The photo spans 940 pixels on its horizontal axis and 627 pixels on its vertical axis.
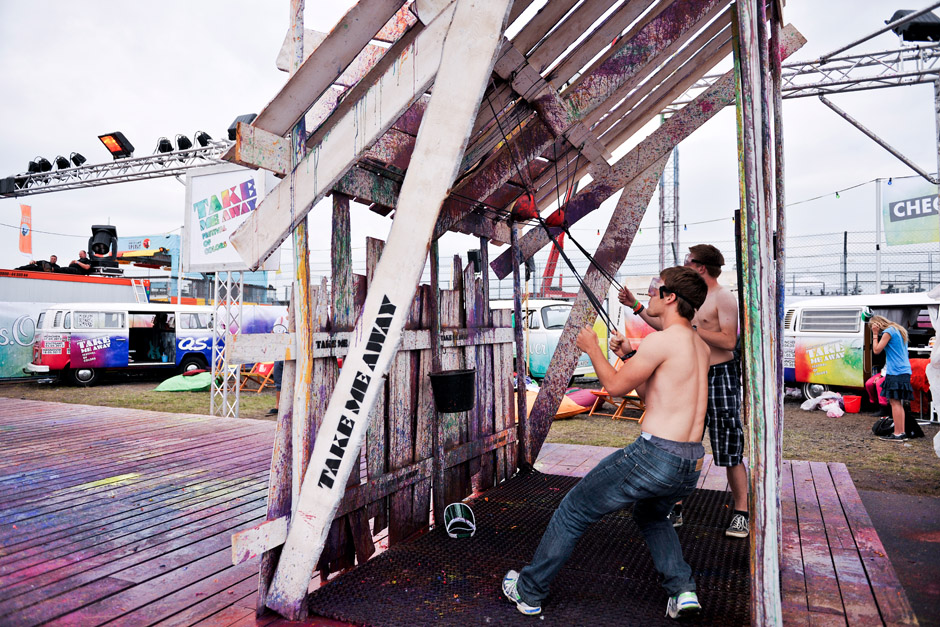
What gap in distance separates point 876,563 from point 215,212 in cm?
817

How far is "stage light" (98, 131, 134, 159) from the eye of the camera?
Result: 59.9 ft

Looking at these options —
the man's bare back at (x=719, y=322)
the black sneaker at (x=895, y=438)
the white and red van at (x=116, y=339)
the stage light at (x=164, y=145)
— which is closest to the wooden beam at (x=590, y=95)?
the man's bare back at (x=719, y=322)

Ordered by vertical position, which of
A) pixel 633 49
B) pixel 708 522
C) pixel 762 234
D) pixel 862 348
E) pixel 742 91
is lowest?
pixel 708 522

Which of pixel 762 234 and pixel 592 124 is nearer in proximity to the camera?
pixel 762 234

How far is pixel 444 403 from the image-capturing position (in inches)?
141

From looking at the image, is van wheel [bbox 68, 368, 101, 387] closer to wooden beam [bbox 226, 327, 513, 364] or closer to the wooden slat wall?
the wooden slat wall

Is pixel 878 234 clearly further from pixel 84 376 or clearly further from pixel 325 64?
pixel 84 376

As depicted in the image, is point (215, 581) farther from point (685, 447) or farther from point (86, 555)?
point (685, 447)

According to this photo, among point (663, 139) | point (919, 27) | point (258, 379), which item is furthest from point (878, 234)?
point (258, 379)

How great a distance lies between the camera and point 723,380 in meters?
3.60

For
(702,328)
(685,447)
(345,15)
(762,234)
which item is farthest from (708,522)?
(345,15)

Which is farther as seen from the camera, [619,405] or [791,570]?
[619,405]

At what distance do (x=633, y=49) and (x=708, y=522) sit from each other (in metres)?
3.11

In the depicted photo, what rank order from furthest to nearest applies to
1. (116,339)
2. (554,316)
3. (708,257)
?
(116,339) → (554,316) → (708,257)
